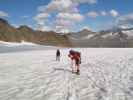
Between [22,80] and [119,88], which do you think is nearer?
[119,88]

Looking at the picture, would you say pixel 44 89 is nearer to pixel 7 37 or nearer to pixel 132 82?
pixel 132 82

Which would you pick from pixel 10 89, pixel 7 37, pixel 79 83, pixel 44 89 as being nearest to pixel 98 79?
pixel 79 83

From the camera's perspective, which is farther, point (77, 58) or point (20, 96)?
point (77, 58)

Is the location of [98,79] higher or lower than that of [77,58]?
lower

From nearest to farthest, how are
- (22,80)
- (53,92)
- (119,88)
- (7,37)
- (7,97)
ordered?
(7,97)
(53,92)
(119,88)
(22,80)
(7,37)

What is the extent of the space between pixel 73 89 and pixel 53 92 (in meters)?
1.10

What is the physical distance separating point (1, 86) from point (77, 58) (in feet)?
19.9

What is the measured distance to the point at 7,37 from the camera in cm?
18412

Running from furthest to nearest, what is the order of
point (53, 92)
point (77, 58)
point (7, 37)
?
point (7, 37), point (77, 58), point (53, 92)

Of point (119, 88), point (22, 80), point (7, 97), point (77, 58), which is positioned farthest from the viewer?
point (77, 58)

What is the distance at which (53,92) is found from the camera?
10.2 m

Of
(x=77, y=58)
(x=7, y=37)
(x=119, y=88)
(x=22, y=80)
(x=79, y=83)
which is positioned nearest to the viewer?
(x=119, y=88)

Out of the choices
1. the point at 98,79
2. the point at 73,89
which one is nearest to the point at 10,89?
the point at 73,89

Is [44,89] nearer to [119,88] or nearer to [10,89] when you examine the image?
[10,89]
